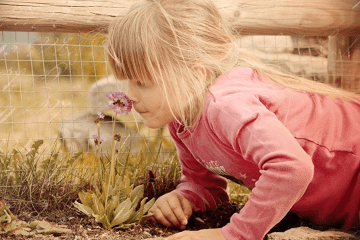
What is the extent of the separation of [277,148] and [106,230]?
825mm

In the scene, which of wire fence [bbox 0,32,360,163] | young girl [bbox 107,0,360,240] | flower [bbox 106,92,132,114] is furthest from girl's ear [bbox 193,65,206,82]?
wire fence [bbox 0,32,360,163]

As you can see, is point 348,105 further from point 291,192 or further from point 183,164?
point 183,164

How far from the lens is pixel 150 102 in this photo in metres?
1.79

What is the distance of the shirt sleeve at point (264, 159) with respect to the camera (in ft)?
4.92

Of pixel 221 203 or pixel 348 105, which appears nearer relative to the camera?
pixel 348 105

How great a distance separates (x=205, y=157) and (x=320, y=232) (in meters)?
0.53

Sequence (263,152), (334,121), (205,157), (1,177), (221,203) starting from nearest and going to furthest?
1. (263,152)
2. (334,121)
3. (205,157)
4. (1,177)
5. (221,203)

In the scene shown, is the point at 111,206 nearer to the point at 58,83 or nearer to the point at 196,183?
the point at 196,183

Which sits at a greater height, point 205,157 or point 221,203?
point 205,157

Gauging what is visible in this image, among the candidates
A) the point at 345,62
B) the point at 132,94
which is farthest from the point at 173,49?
the point at 345,62

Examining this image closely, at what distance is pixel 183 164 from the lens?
2316mm

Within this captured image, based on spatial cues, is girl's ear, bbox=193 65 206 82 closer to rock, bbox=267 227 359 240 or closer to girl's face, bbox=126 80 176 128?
girl's face, bbox=126 80 176 128

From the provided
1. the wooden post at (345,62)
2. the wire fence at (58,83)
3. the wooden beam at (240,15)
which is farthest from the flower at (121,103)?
the wooden post at (345,62)

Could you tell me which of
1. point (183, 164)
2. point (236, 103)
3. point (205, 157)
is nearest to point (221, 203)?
point (183, 164)
